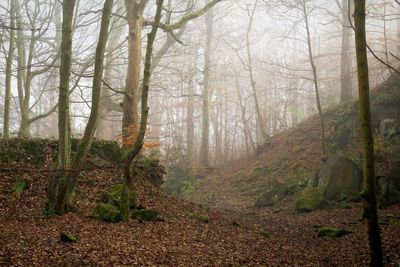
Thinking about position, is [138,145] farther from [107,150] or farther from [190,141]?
[190,141]

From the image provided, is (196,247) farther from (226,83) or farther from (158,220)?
(226,83)

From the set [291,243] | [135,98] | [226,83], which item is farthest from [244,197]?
[226,83]

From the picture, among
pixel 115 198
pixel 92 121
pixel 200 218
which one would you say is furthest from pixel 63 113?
pixel 200 218

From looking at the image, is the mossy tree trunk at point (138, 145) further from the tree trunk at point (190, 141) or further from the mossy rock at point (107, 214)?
the tree trunk at point (190, 141)

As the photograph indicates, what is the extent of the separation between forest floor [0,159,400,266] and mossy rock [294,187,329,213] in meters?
0.57

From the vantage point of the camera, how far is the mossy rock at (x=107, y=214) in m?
7.55

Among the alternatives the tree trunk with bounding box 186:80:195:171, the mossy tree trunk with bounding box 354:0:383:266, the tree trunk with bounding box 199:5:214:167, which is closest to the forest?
the mossy tree trunk with bounding box 354:0:383:266

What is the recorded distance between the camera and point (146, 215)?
8164mm

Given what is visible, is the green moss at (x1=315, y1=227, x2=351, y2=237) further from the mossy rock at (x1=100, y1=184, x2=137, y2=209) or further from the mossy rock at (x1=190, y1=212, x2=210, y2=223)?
the mossy rock at (x1=100, y1=184, x2=137, y2=209)

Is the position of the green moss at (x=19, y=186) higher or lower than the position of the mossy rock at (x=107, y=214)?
higher

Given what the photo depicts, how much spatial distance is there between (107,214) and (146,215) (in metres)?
0.93

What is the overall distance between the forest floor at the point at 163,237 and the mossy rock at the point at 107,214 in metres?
0.23

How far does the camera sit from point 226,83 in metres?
31.0

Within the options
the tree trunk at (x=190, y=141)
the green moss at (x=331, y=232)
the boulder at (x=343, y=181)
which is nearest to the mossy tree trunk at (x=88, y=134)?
the green moss at (x=331, y=232)
